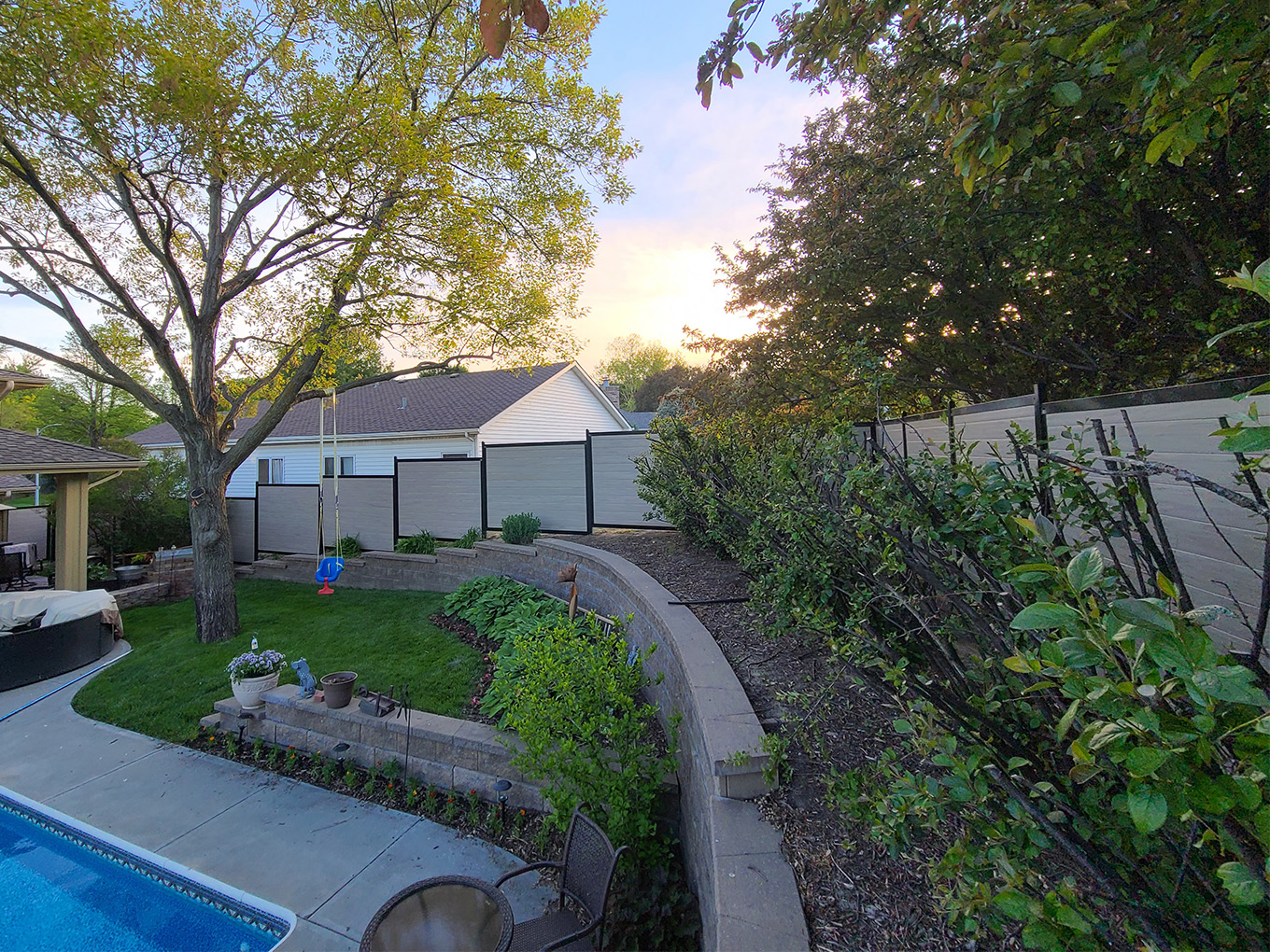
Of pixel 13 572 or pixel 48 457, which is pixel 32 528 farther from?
pixel 48 457

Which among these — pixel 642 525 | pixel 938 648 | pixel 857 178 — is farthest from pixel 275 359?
pixel 938 648

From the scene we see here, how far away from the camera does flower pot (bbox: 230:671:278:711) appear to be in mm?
4996

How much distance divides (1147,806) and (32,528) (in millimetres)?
27053

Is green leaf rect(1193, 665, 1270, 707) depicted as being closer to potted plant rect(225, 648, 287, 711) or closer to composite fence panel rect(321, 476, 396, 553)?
potted plant rect(225, 648, 287, 711)

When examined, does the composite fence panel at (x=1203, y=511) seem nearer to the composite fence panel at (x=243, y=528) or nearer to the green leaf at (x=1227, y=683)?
the green leaf at (x=1227, y=683)

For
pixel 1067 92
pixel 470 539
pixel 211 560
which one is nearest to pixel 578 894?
pixel 1067 92

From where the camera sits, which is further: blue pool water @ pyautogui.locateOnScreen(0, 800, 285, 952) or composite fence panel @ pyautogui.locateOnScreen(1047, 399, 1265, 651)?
blue pool water @ pyautogui.locateOnScreen(0, 800, 285, 952)

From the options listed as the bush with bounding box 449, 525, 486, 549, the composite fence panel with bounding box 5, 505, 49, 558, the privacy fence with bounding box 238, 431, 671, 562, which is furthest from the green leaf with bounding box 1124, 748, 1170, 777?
the composite fence panel with bounding box 5, 505, 49, 558

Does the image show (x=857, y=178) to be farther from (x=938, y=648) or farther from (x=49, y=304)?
(x=49, y=304)

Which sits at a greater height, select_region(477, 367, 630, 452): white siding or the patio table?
select_region(477, 367, 630, 452): white siding

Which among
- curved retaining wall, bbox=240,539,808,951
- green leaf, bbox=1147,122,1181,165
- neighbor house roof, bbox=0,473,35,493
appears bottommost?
curved retaining wall, bbox=240,539,808,951

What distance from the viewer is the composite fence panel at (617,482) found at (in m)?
8.63

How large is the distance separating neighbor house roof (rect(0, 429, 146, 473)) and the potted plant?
6.54 meters

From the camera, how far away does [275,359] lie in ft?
31.1
